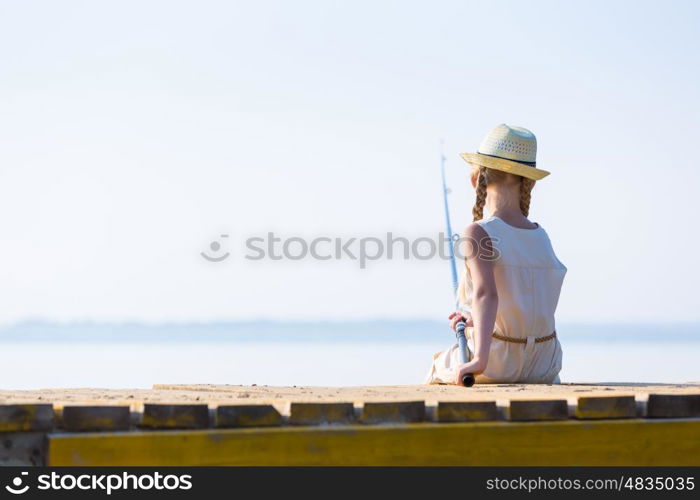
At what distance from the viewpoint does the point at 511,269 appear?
7.11m

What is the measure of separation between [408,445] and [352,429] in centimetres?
21

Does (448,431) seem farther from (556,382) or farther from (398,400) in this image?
(556,382)

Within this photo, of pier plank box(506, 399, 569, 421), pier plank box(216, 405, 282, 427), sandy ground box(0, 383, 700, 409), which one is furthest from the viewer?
sandy ground box(0, 383, 700, 409)

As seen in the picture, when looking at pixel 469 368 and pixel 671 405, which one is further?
pixel 469 368

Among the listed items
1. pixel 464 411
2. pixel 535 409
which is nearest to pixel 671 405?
pixel 535 409

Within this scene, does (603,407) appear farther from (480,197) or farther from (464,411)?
(480,197)

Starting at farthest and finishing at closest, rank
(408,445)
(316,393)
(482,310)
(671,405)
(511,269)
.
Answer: (511,269), (482,310), (316,393), (671,405), (408,445)

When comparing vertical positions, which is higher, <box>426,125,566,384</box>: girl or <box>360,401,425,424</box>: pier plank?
<box>426,125,566,384</box>: girl

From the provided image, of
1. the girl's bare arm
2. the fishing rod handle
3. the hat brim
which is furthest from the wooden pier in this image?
the hat brim

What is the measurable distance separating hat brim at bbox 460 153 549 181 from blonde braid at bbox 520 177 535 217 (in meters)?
0.04

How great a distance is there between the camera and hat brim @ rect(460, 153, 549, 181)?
7191 millimetres

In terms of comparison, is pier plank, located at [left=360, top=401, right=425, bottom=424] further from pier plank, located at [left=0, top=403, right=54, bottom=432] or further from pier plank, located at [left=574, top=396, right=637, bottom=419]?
pier plank, located at [left=0, top=403, right=54, bottom=432]
